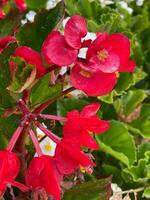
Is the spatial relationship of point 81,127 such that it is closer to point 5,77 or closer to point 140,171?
point 5,77

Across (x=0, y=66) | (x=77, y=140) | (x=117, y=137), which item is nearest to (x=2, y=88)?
(x=0, y=66)

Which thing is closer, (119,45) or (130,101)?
(119,45)

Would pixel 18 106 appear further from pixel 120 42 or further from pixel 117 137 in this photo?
pixel 117 137

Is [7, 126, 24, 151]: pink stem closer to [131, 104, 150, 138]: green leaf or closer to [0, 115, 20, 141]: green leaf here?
[0, 115, 20, 141]: green leaf

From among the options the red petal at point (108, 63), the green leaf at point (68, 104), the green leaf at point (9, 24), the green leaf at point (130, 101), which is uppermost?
the red petal at point (108, 63)

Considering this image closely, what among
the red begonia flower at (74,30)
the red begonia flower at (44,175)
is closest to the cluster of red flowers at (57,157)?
the red begonia flower at (44,175)

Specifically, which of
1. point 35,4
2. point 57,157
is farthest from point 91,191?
point 35,4

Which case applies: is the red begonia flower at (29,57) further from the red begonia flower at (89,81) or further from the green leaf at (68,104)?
the green leaf at (68,104)
